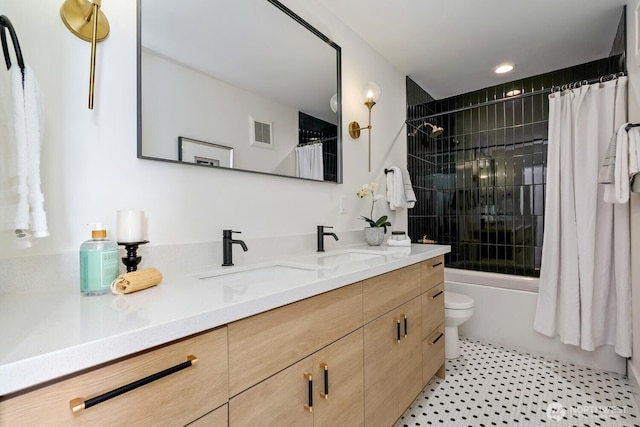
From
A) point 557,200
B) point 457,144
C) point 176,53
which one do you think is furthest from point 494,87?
point 176,53

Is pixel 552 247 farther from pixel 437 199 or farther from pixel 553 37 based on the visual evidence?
pixel 553 37

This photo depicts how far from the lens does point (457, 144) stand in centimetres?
342

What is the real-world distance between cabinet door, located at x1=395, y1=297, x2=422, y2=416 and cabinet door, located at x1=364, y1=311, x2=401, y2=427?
5 cm

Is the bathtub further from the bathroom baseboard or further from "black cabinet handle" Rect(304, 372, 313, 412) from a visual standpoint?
"black cabinet handle" Rect(304, 372, 313, 412)

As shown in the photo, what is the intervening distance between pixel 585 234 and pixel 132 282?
258 cm

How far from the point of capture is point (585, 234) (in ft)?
6.73

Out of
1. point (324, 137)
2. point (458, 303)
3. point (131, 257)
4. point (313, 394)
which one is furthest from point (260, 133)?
point (458, 303)

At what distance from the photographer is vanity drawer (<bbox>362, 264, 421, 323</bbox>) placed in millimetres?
1251

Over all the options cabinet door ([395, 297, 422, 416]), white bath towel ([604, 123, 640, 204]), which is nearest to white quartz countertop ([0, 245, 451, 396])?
cabinet door ([395, 297, 422, 416])

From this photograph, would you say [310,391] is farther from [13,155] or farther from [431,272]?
[431,272]

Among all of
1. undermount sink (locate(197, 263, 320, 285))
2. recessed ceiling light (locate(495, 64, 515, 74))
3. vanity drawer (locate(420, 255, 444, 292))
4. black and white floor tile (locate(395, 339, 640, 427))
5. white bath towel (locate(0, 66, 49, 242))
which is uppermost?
recessed ceiling light (locate(495, 64, 515, 74))

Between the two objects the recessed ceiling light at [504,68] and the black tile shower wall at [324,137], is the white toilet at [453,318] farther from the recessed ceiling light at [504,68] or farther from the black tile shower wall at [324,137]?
the recessed ceiling light at [504,68]

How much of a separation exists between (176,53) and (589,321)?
283cm

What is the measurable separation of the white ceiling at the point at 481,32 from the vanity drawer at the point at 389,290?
1631mm
